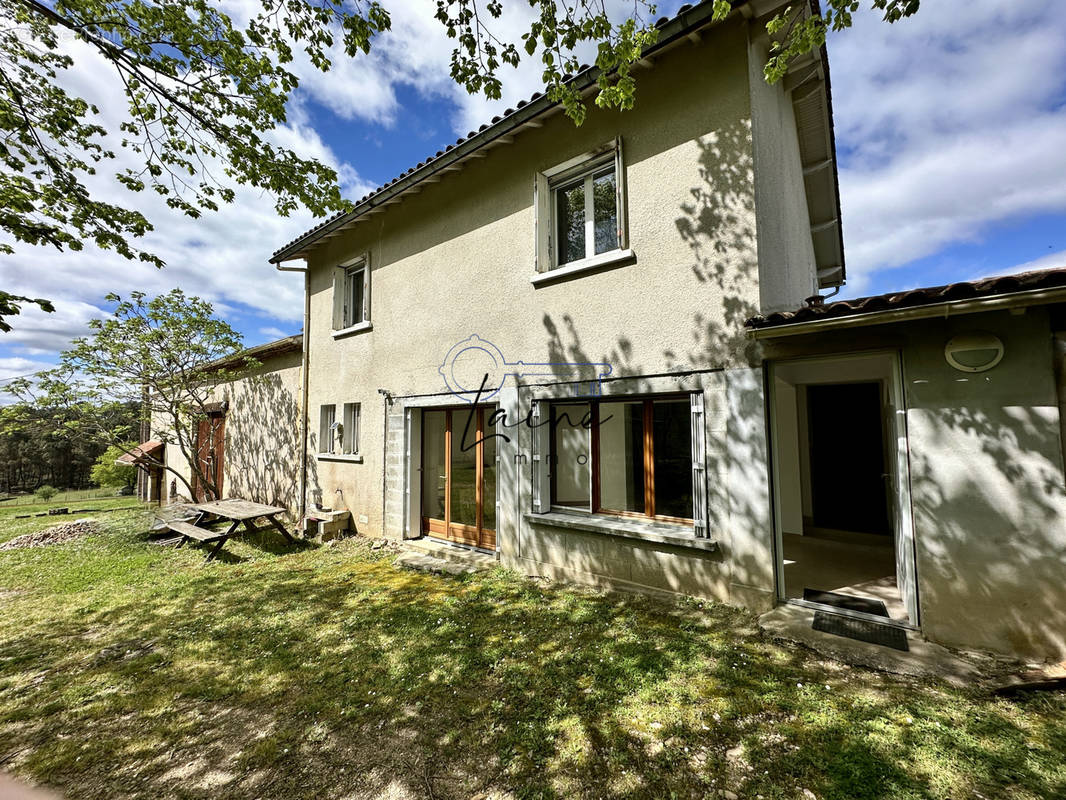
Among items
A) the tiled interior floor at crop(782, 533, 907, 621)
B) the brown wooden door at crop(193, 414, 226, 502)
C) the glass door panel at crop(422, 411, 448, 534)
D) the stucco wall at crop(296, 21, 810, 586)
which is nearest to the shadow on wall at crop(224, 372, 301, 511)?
the brown wooden door at crop(193, 414, 226, 502)

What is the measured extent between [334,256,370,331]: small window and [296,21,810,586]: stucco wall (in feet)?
2.84

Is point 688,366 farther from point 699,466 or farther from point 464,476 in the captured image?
point 464,476

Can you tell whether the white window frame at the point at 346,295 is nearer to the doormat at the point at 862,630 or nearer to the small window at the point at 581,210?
the small window at the point at 581,210

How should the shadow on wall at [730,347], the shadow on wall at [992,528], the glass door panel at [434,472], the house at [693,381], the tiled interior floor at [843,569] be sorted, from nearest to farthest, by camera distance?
1. the shadow on wall at [992,528]
2. the house at [693,381]
3. the shadow on wall at [730,347]
4. the tiled interior floor at [843,569]
5. the glass door panel at [434,472]

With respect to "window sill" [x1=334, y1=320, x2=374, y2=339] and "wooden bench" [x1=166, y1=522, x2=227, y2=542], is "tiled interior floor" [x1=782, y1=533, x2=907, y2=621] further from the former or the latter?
"wooden bench" [x1=166, y1=522, x2=227, y2=542]

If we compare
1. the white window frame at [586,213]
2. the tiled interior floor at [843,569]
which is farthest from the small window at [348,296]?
the tiled interior floor at [843,569]

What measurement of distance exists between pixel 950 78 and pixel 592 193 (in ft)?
18.3

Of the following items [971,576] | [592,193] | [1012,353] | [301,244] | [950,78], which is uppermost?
[950,78]

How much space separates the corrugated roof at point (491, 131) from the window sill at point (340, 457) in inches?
193

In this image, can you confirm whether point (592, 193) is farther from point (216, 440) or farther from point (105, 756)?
point (216, 440)

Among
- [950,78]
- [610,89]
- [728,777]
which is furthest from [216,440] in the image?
[950,78]

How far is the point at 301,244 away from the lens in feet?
32.4

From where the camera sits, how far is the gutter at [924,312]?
3.26 m

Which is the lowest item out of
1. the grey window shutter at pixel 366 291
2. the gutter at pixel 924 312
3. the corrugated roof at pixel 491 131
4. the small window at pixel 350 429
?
the small window at pixel 350 429
